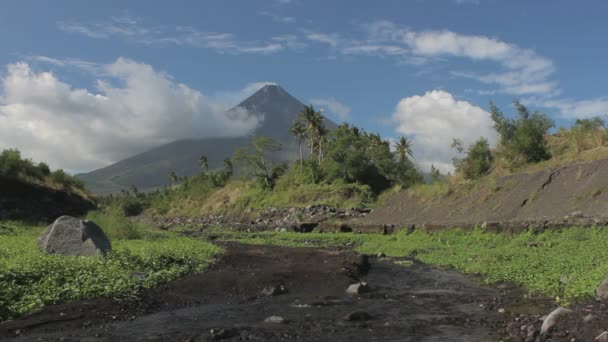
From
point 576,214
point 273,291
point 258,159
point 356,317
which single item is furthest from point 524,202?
point 258,159

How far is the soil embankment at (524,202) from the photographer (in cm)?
2519

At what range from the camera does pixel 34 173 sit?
44.4 meters

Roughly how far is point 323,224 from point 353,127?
43201 mm

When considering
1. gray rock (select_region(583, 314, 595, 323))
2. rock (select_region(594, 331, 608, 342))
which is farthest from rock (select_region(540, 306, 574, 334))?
rock (select_region(594, 331, 608, 342))

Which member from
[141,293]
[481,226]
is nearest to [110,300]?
[141,293]

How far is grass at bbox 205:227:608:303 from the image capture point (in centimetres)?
1269

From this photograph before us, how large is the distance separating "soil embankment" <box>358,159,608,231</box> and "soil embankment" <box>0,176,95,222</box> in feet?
92.6

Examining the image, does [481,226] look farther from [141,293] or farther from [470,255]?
[141,293]

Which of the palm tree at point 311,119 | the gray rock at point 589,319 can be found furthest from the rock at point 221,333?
the palm tree at point 311,119

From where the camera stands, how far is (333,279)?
1667 centimetres

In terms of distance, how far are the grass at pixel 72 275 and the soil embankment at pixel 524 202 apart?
60.8 ft

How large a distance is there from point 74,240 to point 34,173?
31.8 m

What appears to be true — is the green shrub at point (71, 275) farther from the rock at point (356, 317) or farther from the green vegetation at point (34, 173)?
the green vegetation at point (34, 173)

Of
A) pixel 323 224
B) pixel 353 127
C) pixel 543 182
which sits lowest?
pixel 323 224
